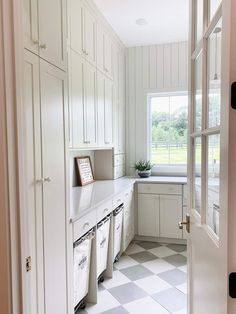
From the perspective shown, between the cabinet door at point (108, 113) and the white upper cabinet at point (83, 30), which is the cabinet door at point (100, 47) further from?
the cabinet door at point (108, 113)

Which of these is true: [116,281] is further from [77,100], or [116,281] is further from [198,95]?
[198,95]

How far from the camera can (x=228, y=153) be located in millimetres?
679

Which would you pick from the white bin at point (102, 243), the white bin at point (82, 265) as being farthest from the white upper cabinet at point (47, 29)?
the white bin at point (102, 243)

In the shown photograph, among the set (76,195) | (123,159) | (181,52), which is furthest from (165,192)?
(181,52)

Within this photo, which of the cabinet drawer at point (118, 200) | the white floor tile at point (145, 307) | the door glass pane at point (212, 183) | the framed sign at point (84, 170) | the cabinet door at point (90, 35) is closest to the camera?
the door glass pane at point (212, 183)

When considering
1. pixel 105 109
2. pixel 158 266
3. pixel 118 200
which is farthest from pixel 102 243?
pixel 105 109

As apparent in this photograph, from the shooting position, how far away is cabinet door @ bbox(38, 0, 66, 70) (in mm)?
1335

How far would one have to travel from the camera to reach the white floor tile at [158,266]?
9.53 feet

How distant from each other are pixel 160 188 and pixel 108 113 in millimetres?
1271

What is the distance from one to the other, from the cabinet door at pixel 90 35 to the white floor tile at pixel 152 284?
7.80ft

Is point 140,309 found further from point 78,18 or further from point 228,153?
point 78,18

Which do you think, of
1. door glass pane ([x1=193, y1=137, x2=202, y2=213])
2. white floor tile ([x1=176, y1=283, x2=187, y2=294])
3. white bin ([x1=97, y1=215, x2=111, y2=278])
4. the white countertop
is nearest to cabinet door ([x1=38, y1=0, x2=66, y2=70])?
door glass pane ([x1=193, y1=137, x2=202, y2=213])

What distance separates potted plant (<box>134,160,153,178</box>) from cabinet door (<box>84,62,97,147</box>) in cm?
124

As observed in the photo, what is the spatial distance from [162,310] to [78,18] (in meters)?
2.74
